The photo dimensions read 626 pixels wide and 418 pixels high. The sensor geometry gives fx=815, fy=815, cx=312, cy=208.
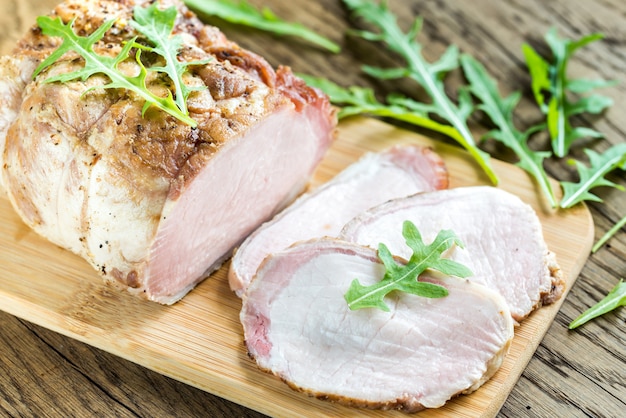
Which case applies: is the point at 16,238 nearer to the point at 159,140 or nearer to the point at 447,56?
the point at 159,140

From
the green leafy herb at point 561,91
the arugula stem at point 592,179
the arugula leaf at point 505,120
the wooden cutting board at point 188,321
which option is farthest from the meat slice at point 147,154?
the green leafy herb at point 561,91

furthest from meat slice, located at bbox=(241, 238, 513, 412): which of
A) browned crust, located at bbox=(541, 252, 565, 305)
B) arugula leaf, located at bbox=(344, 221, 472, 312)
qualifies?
browned crust, located at bbox=(541, 252, 565, 305)

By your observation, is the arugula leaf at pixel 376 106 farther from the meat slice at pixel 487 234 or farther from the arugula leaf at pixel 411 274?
the arugula leaf at pixel 411 274

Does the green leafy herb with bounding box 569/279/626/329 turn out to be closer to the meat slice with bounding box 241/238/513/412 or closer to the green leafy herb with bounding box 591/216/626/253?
the green leafy herb with bounding box 591/216/626/253

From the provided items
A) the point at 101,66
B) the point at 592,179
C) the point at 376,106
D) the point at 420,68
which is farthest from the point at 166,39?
the point at 592,179

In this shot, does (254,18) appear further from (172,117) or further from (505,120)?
(172,117)

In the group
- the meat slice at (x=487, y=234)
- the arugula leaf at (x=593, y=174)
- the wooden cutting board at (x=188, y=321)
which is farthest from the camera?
the arugula leaf at (x=593, y=174)
